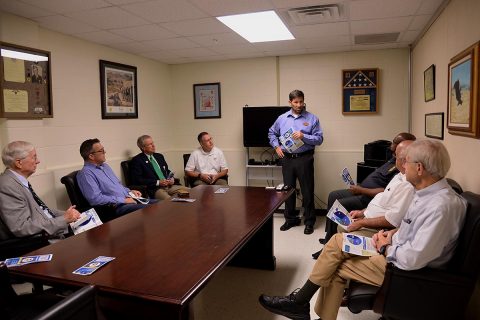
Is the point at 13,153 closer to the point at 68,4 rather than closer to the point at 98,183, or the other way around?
the point at 98,183

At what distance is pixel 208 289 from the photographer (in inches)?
115

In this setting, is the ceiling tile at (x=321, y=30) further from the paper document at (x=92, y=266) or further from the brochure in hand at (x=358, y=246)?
the paper document at (x=92, y=266)

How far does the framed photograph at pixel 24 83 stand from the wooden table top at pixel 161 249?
5.27ft

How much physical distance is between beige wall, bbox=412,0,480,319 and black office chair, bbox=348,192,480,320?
0.49 m

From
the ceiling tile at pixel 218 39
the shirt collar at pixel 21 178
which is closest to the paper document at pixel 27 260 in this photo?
the shirt collar at pixel 21 178

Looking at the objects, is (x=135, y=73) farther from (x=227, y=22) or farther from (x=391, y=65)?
(x=391, y=65)

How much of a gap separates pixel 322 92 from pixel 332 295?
3678 millimetres

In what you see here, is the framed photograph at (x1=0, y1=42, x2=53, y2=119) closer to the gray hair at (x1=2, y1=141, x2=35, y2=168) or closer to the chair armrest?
the gray hair at (x1=2, y1=141, x2=35, y2=168)

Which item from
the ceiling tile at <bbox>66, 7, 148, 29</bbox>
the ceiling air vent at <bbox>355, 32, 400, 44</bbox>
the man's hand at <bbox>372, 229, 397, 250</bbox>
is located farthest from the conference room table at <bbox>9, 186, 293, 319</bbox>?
the ceiling air vent at <bbox>355, 32, 400, 44</bbox>

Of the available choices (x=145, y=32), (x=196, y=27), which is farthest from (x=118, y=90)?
(x=196, y=27)

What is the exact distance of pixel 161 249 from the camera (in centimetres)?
188

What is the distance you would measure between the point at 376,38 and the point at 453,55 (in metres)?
1.67

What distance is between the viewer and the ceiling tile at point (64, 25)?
11.1 feet

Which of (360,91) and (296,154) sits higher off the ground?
(360,91)
